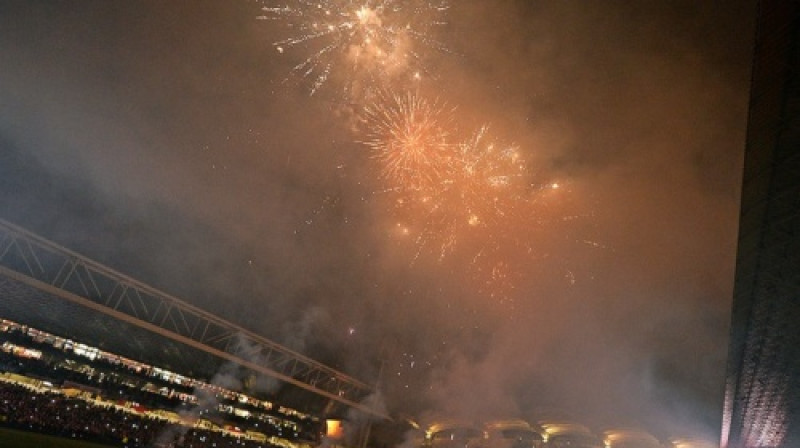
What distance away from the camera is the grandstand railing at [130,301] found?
49.4ft

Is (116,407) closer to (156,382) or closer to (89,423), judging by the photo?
(156,382)

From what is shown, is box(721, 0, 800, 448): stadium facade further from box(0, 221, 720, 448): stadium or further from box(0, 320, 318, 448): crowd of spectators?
box(0, 320, 318, 448): crowd of spectators

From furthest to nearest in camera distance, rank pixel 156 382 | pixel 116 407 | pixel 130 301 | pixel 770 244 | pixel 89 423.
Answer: pixel 156 382, pixel 116 407, pixel 89 423, pixel 130 301, pixel 770 244

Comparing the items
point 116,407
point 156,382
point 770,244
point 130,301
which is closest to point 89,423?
point 116,407

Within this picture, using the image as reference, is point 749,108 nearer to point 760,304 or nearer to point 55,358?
point 760,304

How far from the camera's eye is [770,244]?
1032 cm

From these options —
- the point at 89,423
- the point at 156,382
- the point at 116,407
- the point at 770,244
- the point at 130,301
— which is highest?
the point at 770,244

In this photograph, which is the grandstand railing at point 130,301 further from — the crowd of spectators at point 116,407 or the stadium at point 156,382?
the crowd of spectators at point 116,407

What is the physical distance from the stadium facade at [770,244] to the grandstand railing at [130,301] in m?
17.8

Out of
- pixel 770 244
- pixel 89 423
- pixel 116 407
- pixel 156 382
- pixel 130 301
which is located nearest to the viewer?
pixel 770 244

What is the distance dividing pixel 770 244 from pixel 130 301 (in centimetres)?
1853

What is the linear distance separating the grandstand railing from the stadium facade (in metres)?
17.8

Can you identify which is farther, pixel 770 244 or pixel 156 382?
pixel 156 382

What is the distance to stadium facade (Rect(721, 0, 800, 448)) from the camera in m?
7.86
